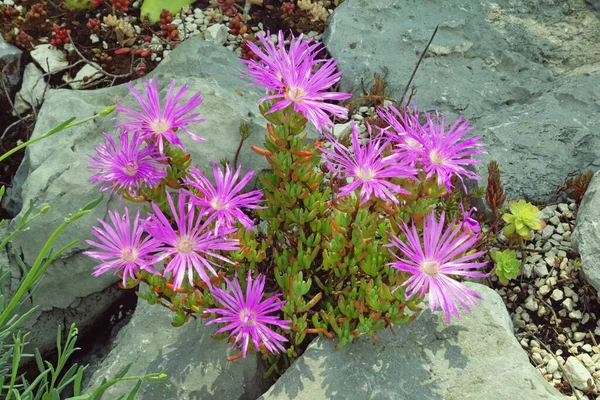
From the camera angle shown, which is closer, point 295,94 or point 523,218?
point 295,94

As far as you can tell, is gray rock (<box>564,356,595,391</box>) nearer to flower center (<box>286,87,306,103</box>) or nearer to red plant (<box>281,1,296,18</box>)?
flower center (<box>286,87,306,103</box>)

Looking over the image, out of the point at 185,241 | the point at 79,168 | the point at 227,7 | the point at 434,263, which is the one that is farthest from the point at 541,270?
the point at 227,7

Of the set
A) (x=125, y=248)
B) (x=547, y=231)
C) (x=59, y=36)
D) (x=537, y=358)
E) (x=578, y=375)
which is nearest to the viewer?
(x=125, y=248)

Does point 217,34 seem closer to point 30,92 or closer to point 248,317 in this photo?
point 30,92

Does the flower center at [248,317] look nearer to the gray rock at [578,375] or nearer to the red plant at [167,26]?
the gray rock at [578,375]

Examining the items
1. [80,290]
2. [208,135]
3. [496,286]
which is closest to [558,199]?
[496,286]

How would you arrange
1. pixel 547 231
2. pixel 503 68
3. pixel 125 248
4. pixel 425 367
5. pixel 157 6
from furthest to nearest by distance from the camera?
pixel 157 6 → pixel 503 68 → pixel 547 231 → pixel 425 367 → pixel 125 248

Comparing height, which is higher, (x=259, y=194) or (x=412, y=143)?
(x=412, y=143)

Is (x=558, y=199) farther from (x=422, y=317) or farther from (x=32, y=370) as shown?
(x=32, y=370)

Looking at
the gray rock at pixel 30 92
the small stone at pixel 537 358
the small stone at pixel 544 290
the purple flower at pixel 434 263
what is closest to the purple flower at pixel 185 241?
the purple flower at pixel 434 263
